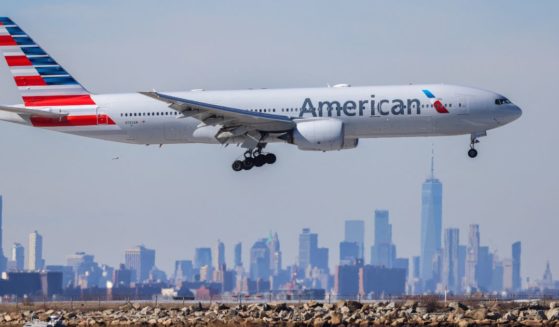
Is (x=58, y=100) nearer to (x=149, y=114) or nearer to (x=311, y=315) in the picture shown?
(x=149, y=114)

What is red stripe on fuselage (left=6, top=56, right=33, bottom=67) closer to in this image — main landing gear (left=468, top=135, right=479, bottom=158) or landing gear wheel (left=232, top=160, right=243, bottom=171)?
landing gear wheel (left=232, top=160, right=243, bottom=171)

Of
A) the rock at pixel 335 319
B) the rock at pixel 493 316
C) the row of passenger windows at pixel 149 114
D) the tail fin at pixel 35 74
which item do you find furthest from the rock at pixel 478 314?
the tail fin at pixel 35 74

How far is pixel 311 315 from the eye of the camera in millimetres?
61250

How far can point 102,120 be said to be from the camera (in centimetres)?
8288

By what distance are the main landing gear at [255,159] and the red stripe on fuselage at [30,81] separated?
13.4m

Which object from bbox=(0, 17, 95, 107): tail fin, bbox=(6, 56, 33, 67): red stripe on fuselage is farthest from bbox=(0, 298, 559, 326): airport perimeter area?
bbox=(6, 56, 33, 67): red stripe on fuselage

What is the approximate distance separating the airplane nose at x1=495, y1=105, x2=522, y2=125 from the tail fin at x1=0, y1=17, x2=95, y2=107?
23168mm

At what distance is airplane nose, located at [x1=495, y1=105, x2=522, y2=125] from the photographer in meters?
79.3

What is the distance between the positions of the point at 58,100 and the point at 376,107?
19.4 metres

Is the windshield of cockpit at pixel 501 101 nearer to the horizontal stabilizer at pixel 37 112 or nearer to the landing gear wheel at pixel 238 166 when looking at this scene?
the landing gear wheel at pixel 238 166

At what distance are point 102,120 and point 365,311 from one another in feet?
84.8

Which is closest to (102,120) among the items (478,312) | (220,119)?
(220,119)

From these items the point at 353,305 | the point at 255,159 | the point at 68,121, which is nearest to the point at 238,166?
the point at 255,159

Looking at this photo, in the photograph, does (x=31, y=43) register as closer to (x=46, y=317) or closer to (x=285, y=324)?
(x=46, y=317)
